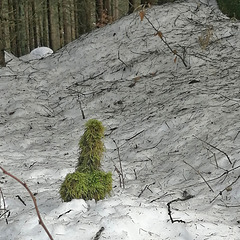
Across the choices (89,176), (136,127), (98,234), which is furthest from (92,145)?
(136,127)

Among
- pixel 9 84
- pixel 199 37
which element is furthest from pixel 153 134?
pixel 9 84

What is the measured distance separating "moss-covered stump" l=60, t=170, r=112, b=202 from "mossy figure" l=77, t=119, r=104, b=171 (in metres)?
0.07

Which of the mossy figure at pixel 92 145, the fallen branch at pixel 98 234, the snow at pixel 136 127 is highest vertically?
the mossy figure at pixel 92 145

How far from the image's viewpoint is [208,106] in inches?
165

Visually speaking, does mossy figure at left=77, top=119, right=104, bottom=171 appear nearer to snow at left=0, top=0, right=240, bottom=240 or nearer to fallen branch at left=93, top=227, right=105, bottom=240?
snow at left=0, top=0, right=240, bottom=240

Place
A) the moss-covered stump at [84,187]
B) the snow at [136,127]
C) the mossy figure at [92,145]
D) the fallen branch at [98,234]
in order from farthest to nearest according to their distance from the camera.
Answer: the mossy figure at [92,145], the moss-covered stump at [84,187], the snow at [136,127], the fallen branch at [98,234]

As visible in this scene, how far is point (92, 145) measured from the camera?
101 inches

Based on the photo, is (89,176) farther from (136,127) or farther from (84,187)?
(136,127)

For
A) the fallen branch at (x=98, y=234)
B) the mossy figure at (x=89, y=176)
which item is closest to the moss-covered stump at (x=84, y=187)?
the mossy figure at (x=89, y=176)

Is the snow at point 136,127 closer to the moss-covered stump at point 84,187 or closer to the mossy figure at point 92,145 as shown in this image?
the moss-covered stump at point 84,187

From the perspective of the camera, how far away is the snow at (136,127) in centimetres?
216

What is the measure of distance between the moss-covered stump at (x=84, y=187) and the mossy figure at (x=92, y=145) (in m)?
0.07

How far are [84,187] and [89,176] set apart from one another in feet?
0.39

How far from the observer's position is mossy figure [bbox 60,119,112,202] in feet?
8.05
